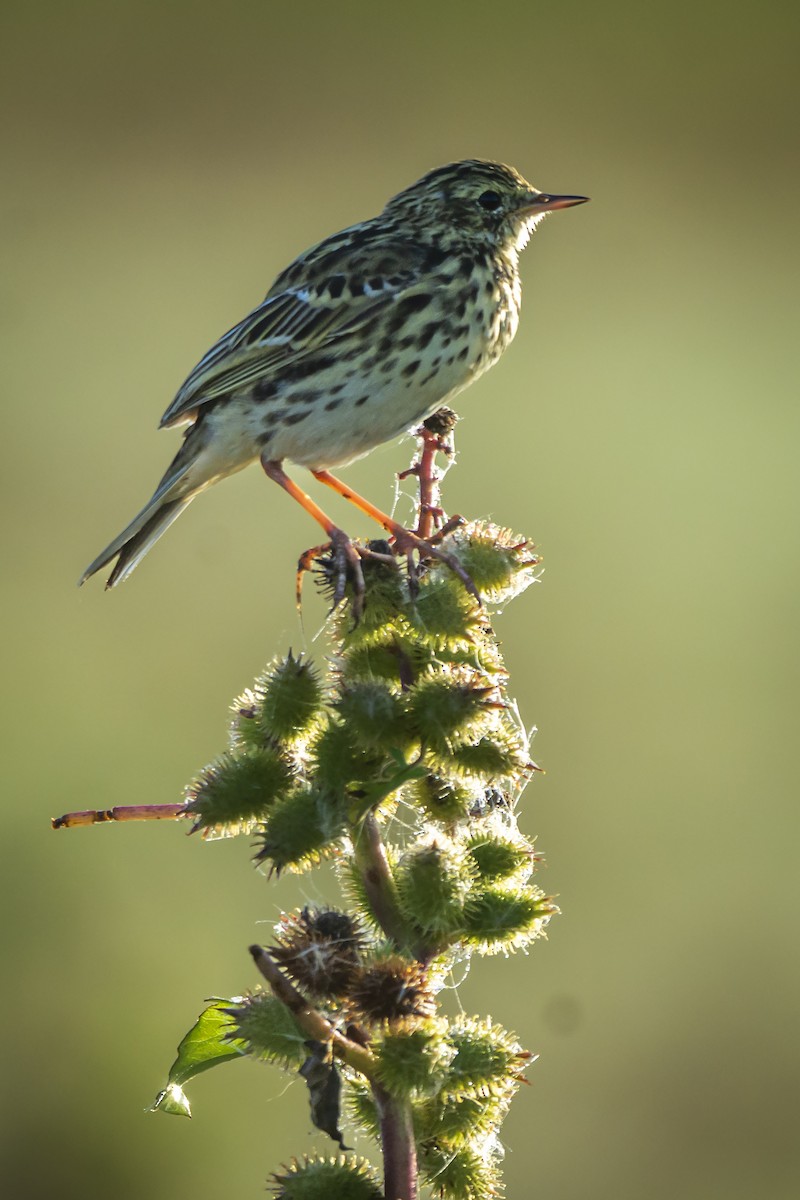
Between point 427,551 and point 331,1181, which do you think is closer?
point 331,1181

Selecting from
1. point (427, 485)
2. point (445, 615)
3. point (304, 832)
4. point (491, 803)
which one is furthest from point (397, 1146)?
point (427, 485)

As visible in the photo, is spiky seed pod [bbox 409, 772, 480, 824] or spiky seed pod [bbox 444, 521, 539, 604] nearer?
spiky seed pod [bbox 409, 772, 480, 824]

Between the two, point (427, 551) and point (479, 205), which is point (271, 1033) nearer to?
point (427, 551)

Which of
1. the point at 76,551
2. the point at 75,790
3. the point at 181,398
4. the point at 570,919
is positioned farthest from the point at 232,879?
the point at 181,398

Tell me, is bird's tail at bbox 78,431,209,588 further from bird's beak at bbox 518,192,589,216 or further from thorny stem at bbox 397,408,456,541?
thorny stem at bbox 397,408,456,541

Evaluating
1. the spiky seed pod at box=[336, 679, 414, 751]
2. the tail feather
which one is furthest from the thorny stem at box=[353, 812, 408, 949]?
the tail feather
